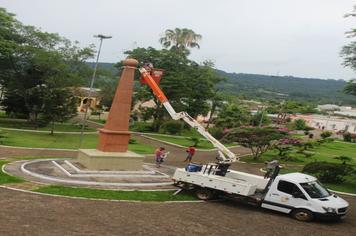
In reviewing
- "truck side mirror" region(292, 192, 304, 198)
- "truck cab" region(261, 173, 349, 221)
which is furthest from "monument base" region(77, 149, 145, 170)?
"truck side mirror" region(292, 192, 304, 198)

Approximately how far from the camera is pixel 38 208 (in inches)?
613

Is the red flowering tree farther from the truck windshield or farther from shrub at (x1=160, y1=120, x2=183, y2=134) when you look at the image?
shrub at (x1=160, y1=120, x2=183, y2=134)

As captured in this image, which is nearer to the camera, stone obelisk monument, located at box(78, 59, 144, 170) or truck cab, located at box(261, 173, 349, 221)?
truck cab, located at box(261, 173, 349, 221)

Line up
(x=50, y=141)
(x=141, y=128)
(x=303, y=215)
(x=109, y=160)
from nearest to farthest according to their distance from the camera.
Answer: (x=303, y=215)
(x=109, y=160)
(x=50, y=141)
(x=141, y=128)

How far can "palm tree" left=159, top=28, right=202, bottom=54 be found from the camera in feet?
220

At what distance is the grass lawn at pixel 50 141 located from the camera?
37.0 m

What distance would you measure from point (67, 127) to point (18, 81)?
7.79 m

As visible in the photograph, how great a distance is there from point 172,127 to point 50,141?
1941 centimetres

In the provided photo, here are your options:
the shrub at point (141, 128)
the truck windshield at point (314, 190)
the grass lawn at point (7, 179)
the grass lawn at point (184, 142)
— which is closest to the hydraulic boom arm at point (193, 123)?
the truck windshield at point (314, 190)

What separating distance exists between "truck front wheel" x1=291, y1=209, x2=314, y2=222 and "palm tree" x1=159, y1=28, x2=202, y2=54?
50.3m

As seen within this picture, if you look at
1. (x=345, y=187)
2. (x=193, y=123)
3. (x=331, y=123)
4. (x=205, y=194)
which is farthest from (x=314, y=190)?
(x=331, y=123)

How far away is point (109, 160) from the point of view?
23547 mm

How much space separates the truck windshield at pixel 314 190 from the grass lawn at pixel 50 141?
68.1 feet

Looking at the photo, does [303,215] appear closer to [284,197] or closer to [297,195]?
[297,195]
